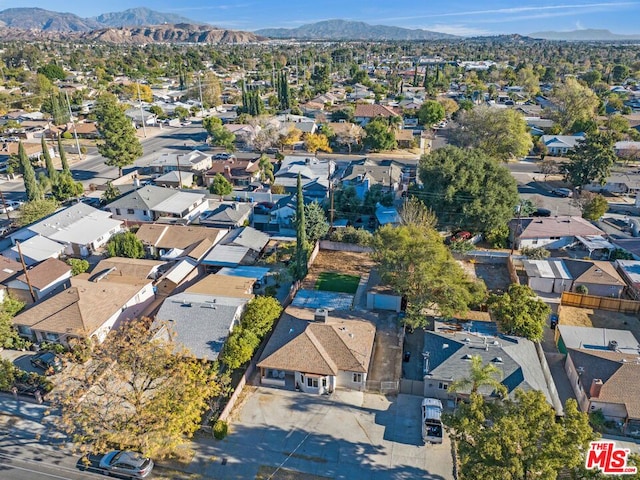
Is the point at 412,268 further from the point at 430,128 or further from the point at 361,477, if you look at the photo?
the point at 430,128

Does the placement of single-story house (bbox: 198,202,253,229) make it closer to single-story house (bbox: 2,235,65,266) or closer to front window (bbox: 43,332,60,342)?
single-story house (bbox: 2,235,65,266)

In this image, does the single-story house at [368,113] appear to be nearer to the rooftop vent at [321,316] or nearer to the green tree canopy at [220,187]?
the green tree canopy at [220,187]

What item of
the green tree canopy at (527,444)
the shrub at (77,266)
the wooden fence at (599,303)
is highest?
the green tree canopy at (527,444)

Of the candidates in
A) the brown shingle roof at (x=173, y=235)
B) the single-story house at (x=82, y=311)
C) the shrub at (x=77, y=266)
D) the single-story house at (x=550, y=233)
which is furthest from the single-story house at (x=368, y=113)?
the single-story house at (x=82, y=311)

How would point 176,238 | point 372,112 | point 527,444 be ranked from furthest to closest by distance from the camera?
point 372,112
point 176,238
point 527,444

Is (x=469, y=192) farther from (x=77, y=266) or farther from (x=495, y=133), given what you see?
(x=77, y=266)

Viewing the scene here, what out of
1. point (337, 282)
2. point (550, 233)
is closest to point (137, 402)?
point (337, 282)
